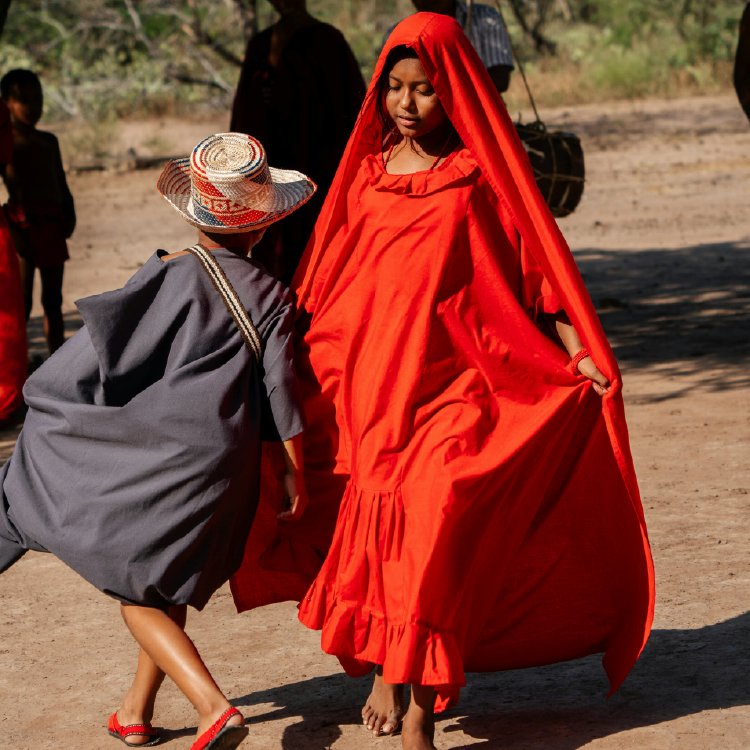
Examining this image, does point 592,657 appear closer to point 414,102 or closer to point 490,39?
point 414,102

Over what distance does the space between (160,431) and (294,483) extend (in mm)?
371

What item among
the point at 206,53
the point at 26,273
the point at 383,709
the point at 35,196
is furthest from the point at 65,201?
the point at 206,53

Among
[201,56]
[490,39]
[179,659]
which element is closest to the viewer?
[179,659]

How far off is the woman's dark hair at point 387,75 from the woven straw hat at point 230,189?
0.37 metres

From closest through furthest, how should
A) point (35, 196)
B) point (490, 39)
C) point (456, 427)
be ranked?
1. point (456, 427)
2. point (490, 39)
3. point (35, 196)

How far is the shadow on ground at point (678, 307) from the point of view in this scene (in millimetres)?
7152

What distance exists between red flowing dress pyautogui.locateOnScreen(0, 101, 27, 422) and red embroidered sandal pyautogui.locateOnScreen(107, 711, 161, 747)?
3.44 meters

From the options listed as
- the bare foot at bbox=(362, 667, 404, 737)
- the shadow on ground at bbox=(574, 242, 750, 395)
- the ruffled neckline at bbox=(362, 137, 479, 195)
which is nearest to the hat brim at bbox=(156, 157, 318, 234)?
the ruffled neckline at bbox=(362, 137, 479, 195)

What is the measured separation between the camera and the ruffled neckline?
9.20 ft

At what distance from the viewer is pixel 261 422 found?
9.12ft

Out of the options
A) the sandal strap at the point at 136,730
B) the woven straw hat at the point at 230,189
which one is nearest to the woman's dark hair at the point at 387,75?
the woven straw hat at the point at 230,189

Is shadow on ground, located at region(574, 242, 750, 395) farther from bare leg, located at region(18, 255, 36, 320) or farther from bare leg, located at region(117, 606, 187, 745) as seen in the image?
bare leg, located at region(117, 606, 187, 745)

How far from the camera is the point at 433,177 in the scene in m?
2.82

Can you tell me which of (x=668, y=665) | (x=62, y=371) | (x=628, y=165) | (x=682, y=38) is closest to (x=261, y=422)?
(x=62, y=371)
